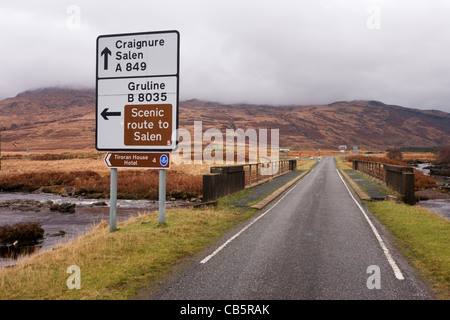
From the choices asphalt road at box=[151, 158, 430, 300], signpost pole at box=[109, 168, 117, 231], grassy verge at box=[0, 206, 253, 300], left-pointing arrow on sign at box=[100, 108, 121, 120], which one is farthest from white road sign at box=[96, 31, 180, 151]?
asphalt road at box=[151, 158, 430, 300]

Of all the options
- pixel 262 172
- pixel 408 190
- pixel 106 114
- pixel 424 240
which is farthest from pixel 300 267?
pixel 262 172

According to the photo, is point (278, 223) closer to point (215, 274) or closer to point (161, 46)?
point (215, 274)

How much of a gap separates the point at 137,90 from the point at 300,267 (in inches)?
275

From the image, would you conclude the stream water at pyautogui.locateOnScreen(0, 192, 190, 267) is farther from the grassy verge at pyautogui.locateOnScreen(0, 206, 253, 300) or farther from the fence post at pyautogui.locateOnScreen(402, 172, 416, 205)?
the fence post at pyautogui.locateOnScreen(402, 172, 416, 205)

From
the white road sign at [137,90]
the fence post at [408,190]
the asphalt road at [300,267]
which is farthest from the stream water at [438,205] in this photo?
the white road sign at [137,90]

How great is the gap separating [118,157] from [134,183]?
2060cm

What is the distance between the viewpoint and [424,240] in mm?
8773

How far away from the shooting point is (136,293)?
5.46 metres

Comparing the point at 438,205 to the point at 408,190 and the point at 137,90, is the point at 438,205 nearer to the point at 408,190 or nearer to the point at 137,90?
the point at 408,190

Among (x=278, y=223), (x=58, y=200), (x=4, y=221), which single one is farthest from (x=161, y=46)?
(x=58, y=200)

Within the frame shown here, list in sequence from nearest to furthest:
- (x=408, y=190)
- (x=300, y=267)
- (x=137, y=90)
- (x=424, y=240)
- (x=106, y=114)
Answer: (x=300, y=267)
(x=424, y=240)
(x=137, y=90)
(x=106, y=114)
(x=408, y=190)

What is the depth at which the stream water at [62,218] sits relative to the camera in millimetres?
12250

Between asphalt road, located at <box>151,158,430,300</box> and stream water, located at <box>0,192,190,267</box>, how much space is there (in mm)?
7295
